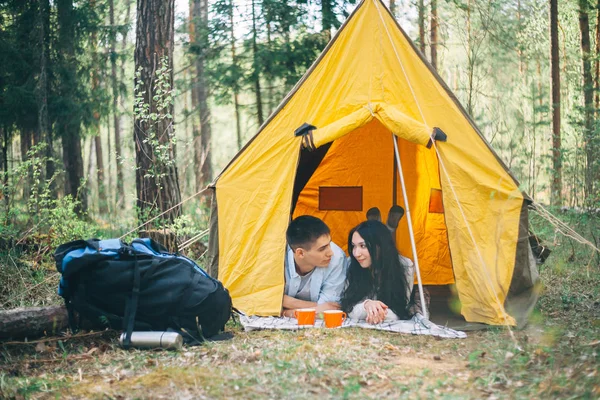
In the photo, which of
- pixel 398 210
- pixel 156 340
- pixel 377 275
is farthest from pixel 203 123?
pixel 156 340

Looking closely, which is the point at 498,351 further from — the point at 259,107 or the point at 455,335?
the point at 259,107

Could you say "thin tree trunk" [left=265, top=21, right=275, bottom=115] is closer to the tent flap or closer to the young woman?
the tent flap

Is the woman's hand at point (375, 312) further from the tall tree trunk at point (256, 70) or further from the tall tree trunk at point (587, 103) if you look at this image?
the tall tree trunk at point (256, 70)

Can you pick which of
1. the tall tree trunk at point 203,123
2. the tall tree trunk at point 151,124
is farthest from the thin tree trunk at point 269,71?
the tall tree trunk at point 151,124

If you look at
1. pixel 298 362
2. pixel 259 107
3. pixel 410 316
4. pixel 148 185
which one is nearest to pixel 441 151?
pixel 410 316

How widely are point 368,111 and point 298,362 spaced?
2.05 meters

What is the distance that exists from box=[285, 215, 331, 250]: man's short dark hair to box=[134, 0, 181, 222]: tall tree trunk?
1.94 meters

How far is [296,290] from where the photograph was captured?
15.7 ft

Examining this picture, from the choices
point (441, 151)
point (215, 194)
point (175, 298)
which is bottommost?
point (175, 298)

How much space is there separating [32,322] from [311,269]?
2094mm

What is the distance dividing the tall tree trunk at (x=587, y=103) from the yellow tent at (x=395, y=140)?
91.9 inches

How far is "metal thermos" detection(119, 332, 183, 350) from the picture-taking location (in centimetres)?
370

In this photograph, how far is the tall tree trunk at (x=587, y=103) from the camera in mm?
6344

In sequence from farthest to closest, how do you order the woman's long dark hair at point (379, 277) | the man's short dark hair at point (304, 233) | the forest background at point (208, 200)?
the man's short dark hair at point (304, 233) → the woman's long dark hair at point (379, 277) → the forest background at point (208, 200)
